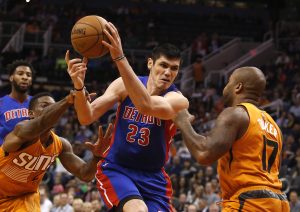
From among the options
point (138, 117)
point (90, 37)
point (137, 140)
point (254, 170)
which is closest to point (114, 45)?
Answer: point (90, 37)

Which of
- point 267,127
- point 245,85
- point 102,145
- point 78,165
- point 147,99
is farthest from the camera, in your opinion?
point 78,165

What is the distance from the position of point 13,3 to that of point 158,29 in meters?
6.03

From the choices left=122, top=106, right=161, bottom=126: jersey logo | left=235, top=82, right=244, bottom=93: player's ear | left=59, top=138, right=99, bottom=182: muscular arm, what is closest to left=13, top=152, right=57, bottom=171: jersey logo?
left=59, top=138, right=99, bottom=182: muscular arm

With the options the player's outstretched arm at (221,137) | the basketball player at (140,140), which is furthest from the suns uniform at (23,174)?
the player's outstretched arm at (221,137)

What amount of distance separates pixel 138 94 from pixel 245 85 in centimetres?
89

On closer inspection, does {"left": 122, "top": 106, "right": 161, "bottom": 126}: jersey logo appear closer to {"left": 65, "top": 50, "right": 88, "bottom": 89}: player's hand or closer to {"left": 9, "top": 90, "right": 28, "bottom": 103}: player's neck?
{"left": 65, "top": 50, "right": 88, "bottom": 89}: player's hand

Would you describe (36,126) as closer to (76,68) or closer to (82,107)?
(82,107)

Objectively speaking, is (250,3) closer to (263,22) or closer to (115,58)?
(263,22)

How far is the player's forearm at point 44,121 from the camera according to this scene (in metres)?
5.89

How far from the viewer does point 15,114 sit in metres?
8.05

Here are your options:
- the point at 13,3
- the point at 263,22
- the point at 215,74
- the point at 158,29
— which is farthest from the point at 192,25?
the point at 13,3

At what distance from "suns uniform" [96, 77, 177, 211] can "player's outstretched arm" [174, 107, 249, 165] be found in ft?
3.18

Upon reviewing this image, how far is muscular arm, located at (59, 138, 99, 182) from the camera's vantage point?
6694mm

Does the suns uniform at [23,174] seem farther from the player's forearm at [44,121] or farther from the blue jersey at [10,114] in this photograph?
the blue jersey at [10,114]
